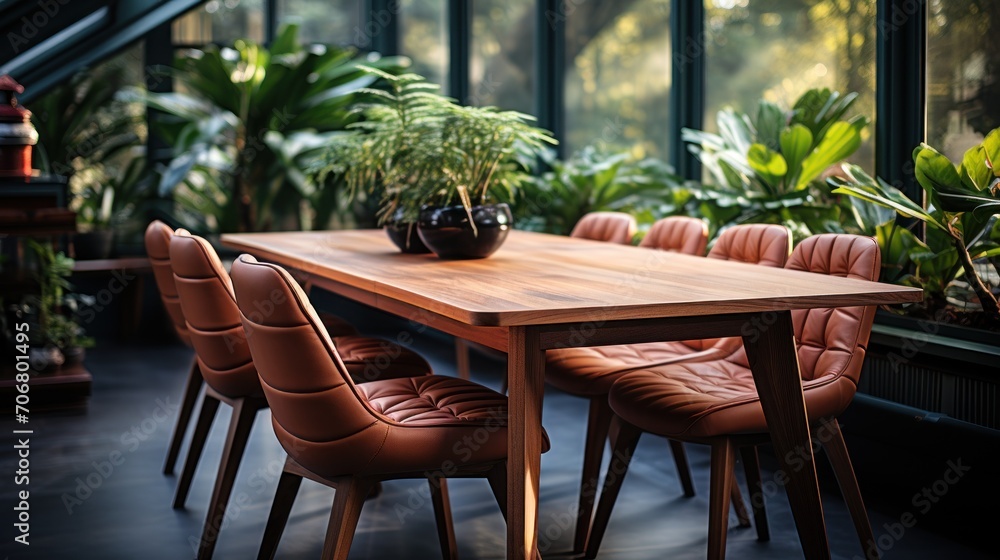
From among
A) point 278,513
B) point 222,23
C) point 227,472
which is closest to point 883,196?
point 278,513

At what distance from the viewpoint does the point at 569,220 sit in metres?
4.92

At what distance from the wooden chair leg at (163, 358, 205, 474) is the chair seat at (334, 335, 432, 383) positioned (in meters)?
0.65

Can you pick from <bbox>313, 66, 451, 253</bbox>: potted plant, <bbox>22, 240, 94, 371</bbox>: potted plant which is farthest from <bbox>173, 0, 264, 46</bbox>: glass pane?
<bbox>313, 66, 451, 253</bbox>: potted plant

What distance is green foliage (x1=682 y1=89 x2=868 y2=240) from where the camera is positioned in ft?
11.3

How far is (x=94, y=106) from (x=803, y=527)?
203 inches

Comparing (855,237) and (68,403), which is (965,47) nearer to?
(855,237)

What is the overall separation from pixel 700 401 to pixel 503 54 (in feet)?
14.0

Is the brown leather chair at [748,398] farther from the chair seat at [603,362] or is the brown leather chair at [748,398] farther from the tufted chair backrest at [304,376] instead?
the tufted chair backrest at [304,376]

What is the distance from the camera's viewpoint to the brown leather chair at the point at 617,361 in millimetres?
2785

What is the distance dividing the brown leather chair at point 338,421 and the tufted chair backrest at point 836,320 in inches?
32.9

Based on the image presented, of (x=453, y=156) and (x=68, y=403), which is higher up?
(x=453, y=156)

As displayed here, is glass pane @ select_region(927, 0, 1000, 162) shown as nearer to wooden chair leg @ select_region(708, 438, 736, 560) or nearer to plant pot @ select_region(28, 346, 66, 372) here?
wooden chair leg @ select_region(708, 438, 736, 560)

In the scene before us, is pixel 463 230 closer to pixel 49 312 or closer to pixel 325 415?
pixel 325 415

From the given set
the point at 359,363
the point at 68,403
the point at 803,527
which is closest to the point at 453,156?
the point at 359,363
